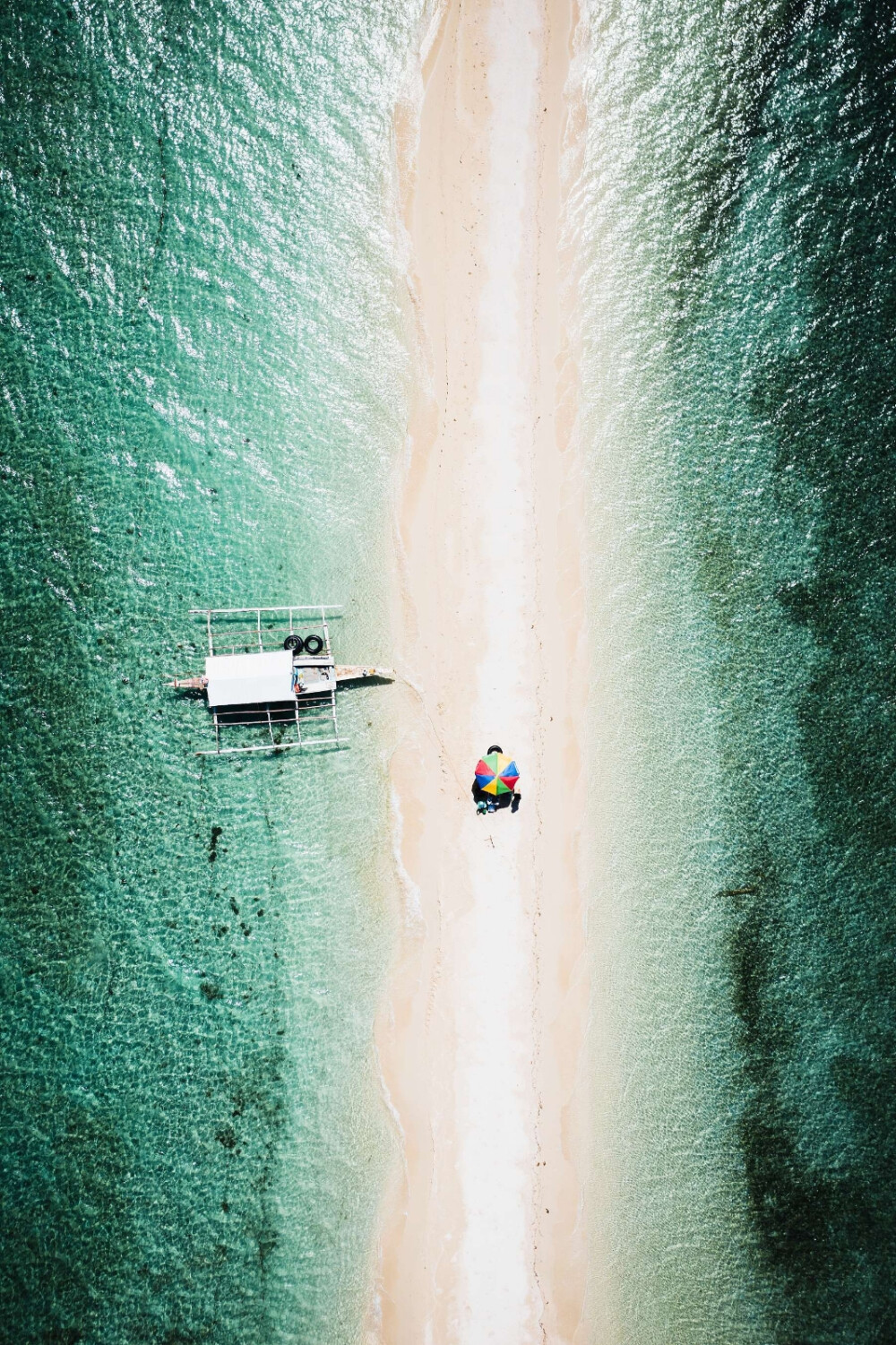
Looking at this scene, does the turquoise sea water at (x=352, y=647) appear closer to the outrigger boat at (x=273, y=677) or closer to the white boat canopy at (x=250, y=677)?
the outrigger boat at (x=273, y=677)

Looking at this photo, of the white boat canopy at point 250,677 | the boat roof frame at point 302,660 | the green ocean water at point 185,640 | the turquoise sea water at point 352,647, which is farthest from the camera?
the boat roof frame at point 302,660

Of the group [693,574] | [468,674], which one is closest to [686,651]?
[693,574]

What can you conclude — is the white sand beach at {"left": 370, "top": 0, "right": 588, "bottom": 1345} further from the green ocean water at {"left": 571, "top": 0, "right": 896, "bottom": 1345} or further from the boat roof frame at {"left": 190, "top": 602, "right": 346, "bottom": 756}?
the boat roof frame at {"left": 190, "top": 602, "right": 346, "bottom": 756}

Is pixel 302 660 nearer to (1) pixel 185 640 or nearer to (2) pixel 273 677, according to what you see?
(2) pixel 273 677

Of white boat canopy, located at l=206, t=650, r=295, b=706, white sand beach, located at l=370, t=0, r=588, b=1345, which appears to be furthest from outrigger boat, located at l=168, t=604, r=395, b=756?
white sand beach, located at l=370, t=0, r=588, b=1345

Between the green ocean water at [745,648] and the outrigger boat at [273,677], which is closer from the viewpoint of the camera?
the outrigger boat at [273,677]

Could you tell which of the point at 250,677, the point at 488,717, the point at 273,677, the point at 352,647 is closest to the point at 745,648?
the point at 488,717

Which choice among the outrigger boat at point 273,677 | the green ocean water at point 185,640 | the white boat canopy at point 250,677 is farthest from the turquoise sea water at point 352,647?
the white boat canopy at point 250,677
